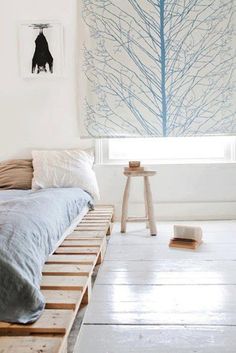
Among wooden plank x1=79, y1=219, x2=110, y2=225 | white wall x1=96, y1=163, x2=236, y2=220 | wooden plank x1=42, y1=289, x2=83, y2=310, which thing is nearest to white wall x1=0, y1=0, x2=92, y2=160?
white wall x1=96, y1=163, x2=236, y2=220

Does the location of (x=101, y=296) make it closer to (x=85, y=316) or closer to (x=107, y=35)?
(x=85, y=316)

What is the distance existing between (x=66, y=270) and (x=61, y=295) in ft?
0.93

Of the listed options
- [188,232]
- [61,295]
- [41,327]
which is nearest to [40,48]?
[188,232]

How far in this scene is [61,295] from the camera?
54.5 inches

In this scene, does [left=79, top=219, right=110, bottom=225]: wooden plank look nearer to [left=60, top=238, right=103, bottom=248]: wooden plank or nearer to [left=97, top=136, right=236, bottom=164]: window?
[left=60, top=238, right=103, bottom=248]: wooden plank

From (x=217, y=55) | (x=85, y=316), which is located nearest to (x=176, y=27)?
(x=217, y=55)

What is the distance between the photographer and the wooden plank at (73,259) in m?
1.80

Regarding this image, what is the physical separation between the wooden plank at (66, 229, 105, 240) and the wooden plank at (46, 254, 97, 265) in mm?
386

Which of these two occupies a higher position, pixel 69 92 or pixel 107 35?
pixel 107 35

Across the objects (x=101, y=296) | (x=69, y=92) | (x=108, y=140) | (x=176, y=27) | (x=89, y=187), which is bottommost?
(x=101, y=296)

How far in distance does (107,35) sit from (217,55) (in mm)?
994

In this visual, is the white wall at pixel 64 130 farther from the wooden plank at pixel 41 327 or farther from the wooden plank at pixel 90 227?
the wooden plank at pixel 41 327

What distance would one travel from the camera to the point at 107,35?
3.25m

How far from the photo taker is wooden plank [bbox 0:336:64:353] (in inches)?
40.3
